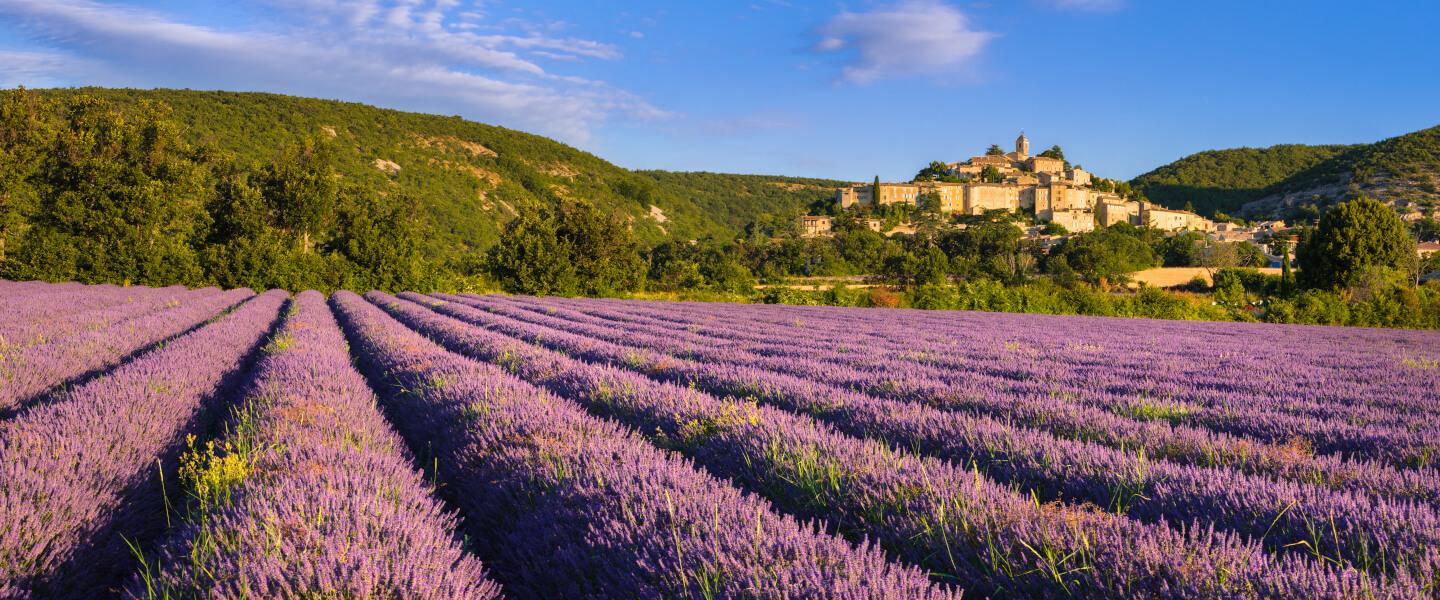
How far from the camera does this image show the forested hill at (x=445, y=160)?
77.4 meters

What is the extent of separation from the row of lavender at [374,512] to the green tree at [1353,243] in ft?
Result: 165

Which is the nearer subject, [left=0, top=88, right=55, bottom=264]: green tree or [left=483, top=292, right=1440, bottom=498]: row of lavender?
[left=483, top=292, right=1440, bottom=498]: row of lavender

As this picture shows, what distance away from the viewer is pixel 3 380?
4.52 m

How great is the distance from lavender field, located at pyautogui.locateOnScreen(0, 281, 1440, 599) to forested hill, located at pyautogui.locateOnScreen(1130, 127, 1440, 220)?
16521 centimetres

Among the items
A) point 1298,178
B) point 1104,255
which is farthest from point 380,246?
point 1298,178

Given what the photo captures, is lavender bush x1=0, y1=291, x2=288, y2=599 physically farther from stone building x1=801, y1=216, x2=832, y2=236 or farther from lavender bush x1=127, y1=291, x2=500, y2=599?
stone building x1=801, y1=216, x2=832, y2=236

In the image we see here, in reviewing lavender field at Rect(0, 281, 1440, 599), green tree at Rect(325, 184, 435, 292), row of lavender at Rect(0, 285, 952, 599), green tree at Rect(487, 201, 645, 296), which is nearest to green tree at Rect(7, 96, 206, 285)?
green tree at Rect(325, 184, 435, 292)

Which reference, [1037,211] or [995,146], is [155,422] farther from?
[995,146]

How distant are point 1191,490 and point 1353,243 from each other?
51570 millimetres

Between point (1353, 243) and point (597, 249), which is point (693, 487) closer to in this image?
point (597, 249)

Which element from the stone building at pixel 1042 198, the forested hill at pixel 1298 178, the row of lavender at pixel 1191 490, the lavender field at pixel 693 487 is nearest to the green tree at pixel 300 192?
the lavender field at pixel 693 487

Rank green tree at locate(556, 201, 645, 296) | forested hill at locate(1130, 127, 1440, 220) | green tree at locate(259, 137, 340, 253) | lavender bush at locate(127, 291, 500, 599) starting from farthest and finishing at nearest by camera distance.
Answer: forested hill at locate(1130, 127, 1440, 220) → green tree at locate(556, 201, 645, 296) → green tree at locate(259, 137, 340, 253) → lavender bush at locate(127, 291, 500, 599)

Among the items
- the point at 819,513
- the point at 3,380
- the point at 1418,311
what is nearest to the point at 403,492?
the point at 819,513

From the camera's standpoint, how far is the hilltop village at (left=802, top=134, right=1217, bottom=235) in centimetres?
12319
